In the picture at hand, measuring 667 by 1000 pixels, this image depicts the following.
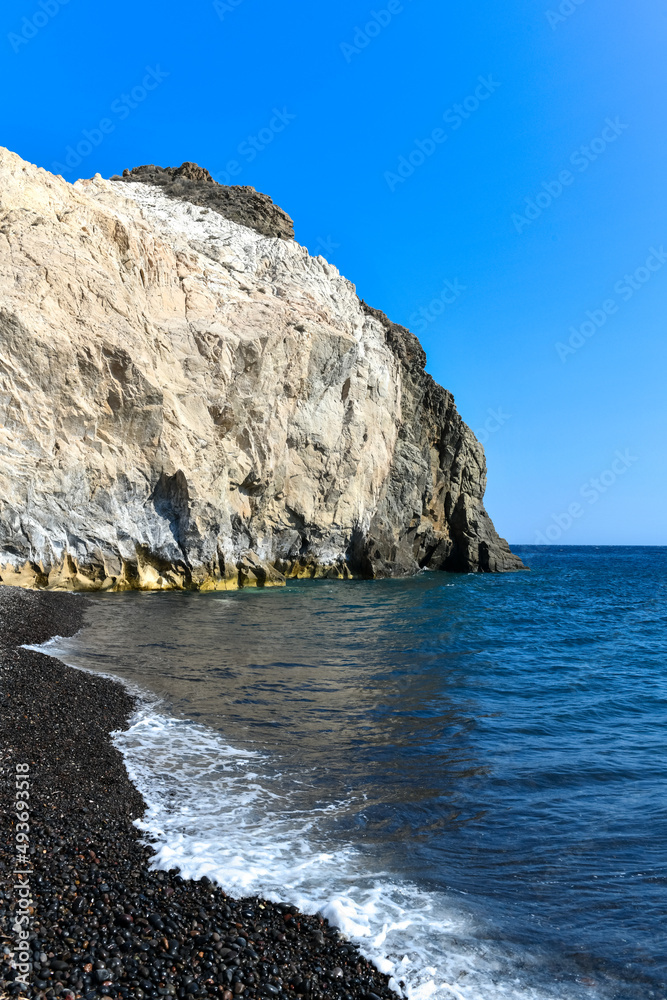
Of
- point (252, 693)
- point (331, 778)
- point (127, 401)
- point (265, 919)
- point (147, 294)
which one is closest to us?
point (265, 919)

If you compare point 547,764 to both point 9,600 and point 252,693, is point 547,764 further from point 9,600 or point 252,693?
point 9,600

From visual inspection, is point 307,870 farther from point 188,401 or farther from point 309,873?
point 188,401

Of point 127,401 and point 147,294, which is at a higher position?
point 147,294

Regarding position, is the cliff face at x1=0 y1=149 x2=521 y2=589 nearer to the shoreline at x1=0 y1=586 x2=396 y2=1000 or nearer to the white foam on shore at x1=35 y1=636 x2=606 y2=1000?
the white foam on shore at x1=35 y1=636 x2=606 y2=1000

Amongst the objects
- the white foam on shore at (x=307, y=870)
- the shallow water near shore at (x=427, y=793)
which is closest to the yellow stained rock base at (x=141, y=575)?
the shallow water near shore at (x=427, y=793)

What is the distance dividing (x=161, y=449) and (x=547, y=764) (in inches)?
880

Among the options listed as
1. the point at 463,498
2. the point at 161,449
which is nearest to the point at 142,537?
the point at 161,449

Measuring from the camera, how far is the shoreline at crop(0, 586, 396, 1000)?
11.8 feet

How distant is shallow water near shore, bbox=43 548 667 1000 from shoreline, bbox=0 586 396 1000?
317mm

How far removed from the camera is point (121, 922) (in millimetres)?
4047

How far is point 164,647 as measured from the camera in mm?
14609

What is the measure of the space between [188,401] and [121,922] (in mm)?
27299

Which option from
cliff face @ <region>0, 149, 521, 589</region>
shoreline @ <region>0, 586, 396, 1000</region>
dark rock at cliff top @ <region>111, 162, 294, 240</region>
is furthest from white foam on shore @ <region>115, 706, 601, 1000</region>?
dark rock at cliff top @ <region>111, 162, 294, 240</region>

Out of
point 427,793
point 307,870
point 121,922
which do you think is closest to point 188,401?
point 427,793
